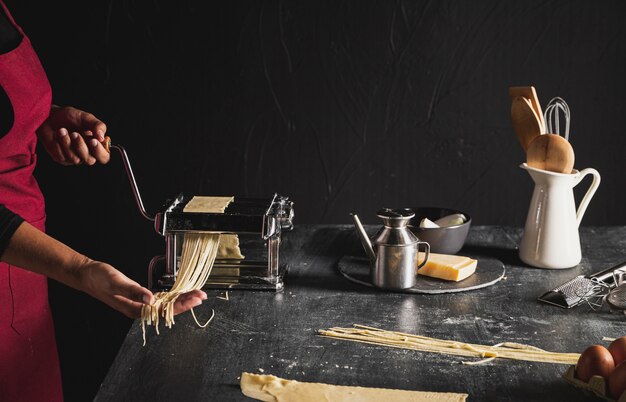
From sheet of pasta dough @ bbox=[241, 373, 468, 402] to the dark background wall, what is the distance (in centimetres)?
166

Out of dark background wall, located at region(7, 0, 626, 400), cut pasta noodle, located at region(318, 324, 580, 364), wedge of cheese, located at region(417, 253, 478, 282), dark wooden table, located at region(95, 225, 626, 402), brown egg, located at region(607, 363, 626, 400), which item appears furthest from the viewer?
dark background wall, located at region(7, 0, 626, 400)

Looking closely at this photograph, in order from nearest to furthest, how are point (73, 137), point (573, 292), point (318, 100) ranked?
point (573, 292)
point (73, 137)
point (318, 100)

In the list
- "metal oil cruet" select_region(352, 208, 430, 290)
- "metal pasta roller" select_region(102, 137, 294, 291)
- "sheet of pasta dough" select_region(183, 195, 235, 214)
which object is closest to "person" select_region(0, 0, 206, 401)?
"metal pasta roller" select_region(102, 137, 294, 291)

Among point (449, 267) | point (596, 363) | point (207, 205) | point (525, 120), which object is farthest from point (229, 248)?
point (596, 363)

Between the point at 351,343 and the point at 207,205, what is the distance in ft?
1.67

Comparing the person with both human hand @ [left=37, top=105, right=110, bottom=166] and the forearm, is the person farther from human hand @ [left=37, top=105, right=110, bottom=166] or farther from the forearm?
the forearm

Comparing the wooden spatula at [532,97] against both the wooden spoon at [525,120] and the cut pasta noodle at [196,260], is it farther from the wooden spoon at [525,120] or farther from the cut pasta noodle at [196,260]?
the cut pasta noodle at [196,260]

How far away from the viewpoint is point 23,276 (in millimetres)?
1824

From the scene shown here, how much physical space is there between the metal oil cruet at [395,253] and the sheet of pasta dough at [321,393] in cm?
49

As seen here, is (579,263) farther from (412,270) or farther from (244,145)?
(244,145)

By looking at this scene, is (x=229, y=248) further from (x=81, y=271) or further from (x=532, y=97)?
(x=532, y=97)

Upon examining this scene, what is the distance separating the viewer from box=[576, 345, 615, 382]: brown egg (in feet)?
3.88

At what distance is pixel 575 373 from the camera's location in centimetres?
123

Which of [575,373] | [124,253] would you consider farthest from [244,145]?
[575,373]
